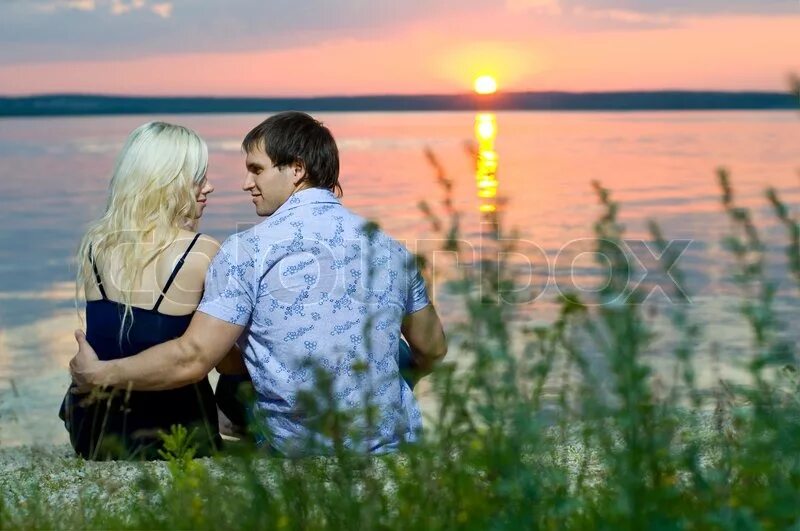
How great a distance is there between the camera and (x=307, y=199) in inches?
185

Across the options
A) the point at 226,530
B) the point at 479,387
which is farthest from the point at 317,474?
the point at 479,387

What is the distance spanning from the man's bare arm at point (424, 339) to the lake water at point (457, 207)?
49cm

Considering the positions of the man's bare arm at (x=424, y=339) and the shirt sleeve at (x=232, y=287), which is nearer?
the shirt sleeve at (x=232, y=287)

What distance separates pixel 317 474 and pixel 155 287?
7.10 ft

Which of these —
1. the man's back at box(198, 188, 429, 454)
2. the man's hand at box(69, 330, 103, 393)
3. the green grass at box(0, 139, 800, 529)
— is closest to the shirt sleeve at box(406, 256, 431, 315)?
the man's back at box(198, 188, 429, 454)

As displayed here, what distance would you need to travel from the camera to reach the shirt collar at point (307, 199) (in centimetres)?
469

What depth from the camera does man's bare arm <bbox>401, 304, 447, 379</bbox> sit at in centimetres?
479

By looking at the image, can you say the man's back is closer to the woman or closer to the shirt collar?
the shirt collar

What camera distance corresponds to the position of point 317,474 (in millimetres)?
3059

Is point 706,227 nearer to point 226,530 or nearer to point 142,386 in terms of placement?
point 142,386

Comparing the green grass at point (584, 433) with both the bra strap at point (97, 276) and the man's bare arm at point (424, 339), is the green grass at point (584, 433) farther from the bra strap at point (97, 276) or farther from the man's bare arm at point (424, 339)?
the bra strap at point (97, 276)

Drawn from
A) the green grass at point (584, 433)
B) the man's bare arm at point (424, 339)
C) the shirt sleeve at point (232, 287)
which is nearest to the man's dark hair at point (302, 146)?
the shirt sleeve at point (232, 287)

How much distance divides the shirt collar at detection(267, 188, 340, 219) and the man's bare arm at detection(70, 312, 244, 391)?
0.52 m

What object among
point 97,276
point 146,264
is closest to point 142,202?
point 146,264
